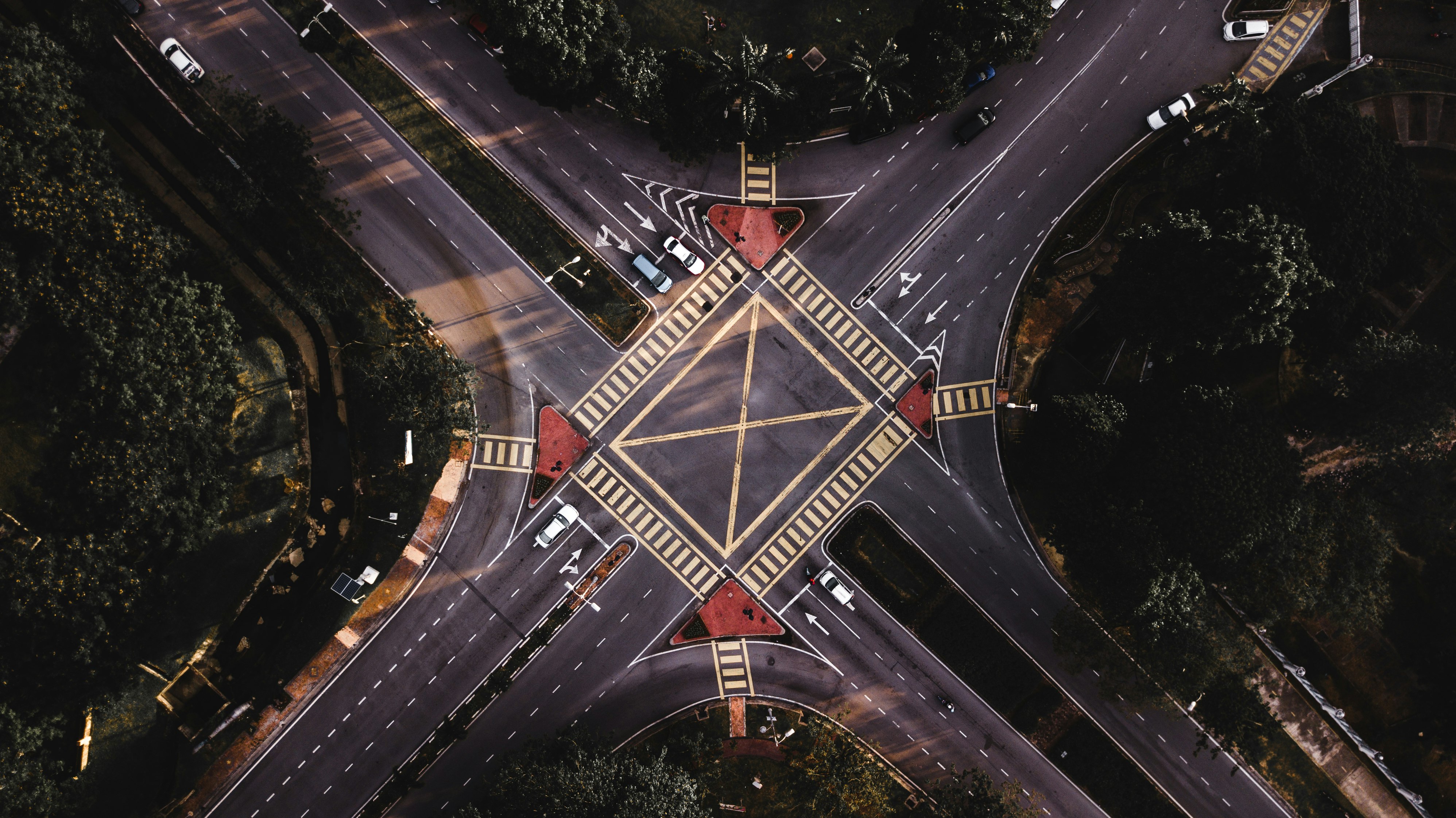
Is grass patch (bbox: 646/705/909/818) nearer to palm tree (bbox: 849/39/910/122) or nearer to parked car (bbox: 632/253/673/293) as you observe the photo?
parked car (bbox: 632/253/673/293)

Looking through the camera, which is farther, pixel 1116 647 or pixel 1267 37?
pixel 1267 37

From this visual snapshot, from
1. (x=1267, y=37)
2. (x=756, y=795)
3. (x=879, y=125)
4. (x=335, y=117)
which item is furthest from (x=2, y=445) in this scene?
(x=1267, y=37)

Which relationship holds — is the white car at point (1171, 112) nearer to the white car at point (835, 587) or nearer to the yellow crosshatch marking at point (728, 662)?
the white car at point (835, 587)

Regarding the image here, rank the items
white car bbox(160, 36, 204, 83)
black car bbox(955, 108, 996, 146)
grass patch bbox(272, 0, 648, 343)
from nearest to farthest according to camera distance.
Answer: white car bbox(160, 36, 204, 83), grass patch bbox(272, 0, 648, 343), black car bbox(955, 108, 996, 146)

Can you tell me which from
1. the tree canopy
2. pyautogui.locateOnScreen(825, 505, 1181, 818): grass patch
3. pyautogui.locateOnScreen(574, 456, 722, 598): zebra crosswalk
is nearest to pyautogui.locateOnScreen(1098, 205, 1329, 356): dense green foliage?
pyautogui.locateOnScreen(825, 505, 1181, 818): grass patch

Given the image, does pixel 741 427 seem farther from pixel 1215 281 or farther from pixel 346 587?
pixel 1215 281

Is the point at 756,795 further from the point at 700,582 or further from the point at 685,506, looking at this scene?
the point at 685,506
